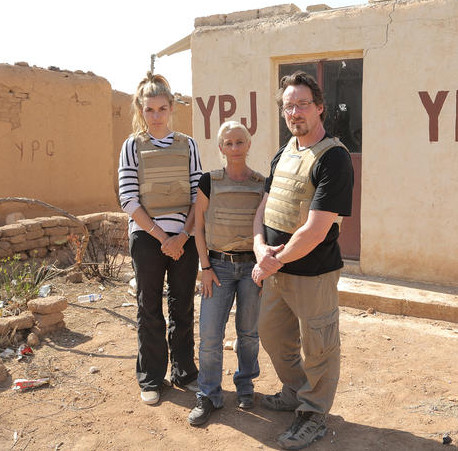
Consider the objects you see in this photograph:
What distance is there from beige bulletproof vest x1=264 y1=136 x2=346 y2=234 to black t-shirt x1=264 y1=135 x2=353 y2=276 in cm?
4

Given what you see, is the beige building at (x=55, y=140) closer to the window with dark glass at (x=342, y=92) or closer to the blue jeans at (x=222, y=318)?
the window with dark glass at (x=342, y=92)

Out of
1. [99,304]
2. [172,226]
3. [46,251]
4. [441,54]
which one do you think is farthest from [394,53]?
[46,251]

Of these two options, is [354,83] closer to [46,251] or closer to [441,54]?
[441,54]

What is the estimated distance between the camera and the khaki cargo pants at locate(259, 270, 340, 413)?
2646mm

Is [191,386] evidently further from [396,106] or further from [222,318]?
[396,106]

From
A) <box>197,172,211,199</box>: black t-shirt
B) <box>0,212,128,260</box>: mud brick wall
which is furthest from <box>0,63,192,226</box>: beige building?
<box>197,172,211,199</box>: black t-shirt

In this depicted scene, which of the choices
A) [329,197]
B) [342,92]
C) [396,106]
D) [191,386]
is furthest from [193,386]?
[342,92]

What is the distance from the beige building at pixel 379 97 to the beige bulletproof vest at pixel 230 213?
2662mm

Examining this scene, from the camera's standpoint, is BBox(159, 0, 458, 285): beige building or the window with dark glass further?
the window with dark glass

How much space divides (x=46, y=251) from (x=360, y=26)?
4589 millimetres

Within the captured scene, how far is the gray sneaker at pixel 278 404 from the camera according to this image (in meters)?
3.15

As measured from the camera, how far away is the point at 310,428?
2.79m

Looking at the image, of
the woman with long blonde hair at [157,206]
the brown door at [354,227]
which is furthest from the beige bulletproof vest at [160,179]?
the brown door at [354,227]

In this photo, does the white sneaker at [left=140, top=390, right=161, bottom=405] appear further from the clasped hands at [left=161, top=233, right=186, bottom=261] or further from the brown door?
the brown door
